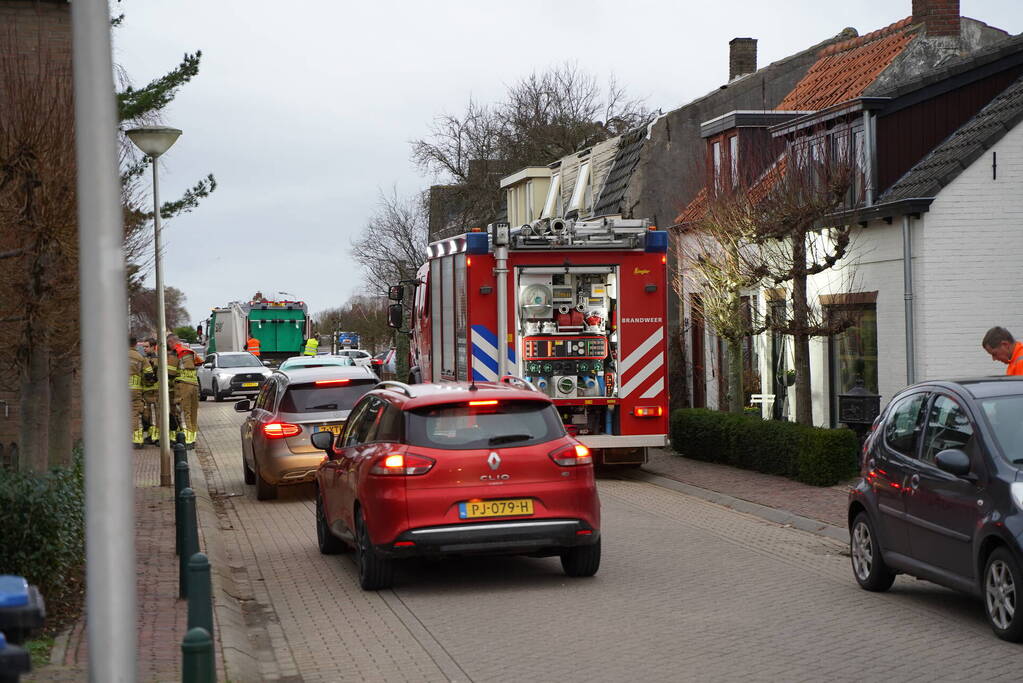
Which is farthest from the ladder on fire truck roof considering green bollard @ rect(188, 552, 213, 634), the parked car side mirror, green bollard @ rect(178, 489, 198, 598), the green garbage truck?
the green garbage truck

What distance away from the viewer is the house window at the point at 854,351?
20953 millimetres

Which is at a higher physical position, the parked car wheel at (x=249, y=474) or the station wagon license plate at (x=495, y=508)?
the station wagon license plate at (x=495, y=508)

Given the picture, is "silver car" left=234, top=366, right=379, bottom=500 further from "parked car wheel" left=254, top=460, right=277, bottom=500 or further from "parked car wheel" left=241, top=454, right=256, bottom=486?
"parked car wheel" left=241, top=454, right=256, bottom=486

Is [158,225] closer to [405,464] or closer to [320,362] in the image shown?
[320,362]

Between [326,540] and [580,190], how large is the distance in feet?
81.0

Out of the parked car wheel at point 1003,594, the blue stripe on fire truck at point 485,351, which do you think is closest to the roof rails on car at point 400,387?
the parked car wheel at point 1003,594

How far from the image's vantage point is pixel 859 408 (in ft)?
60.0

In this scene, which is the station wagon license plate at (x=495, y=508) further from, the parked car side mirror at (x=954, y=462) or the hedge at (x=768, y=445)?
the hedge at (x=768, y=445)

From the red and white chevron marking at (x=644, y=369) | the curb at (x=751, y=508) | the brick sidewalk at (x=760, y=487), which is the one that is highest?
the red and white chevron marking at (x=644, y=369)

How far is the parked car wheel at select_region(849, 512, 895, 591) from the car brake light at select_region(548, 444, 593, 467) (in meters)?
2.13

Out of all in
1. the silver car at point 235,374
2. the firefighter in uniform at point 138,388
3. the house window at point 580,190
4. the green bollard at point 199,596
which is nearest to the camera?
the green bollard at point 199,596

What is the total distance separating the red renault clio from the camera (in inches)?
401

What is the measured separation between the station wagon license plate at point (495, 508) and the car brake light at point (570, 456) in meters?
0.39

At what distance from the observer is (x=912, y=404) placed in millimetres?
9812
